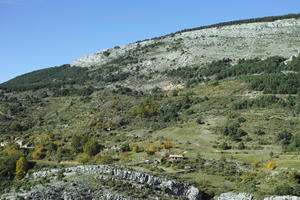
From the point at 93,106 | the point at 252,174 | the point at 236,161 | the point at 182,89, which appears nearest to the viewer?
the point at 252,174

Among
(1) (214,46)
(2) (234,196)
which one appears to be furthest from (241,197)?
(1) (214,46)

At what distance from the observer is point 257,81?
103562 mm

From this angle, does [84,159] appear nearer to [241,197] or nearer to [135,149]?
[135,149]

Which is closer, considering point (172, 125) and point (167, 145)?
point (167, 145)

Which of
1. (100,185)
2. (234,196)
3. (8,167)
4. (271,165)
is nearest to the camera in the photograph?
(100,185)

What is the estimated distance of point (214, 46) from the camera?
161 metres

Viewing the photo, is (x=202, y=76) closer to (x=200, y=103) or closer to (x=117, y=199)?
(x=200, y=103)

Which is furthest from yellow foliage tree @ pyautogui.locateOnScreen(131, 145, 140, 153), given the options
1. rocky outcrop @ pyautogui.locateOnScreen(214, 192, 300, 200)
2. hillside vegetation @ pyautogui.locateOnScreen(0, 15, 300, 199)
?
rocky outcrop @ pyautogui.locateOnScreen(214, 192, 300, 200)

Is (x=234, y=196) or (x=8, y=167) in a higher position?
(x=8, y=167)

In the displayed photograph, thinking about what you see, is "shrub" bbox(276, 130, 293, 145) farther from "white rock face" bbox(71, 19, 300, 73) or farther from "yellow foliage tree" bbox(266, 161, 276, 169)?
"white rock face" bbox(71, 19, 300, 73)

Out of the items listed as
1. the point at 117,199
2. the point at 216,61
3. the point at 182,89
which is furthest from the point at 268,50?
the point at 117,199

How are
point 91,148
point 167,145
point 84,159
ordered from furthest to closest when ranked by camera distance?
point 91,148 → point 167,145 → point 84,159

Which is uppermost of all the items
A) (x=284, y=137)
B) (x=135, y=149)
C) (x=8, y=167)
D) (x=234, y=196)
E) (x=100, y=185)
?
(x=8, y=167)

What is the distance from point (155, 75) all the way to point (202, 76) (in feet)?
67.8
